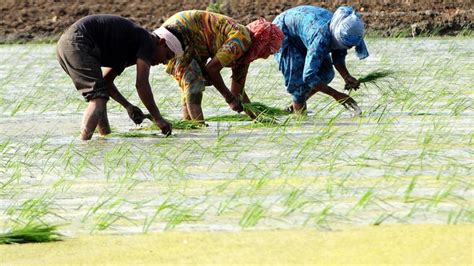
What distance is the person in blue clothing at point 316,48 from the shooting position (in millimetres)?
8016

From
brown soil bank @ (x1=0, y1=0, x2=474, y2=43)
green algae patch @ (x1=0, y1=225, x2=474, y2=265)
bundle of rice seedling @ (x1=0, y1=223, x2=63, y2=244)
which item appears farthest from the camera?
brown soil bank @ (x1=0, y1=0, x2=474, y2=43)

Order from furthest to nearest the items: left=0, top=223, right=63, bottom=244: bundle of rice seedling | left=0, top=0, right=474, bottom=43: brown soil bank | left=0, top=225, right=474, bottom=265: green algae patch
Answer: left=0, top=0, right=474, bottom=43: brown soil bank, left=0, top=223, right=63, bottom=244: bundle of rice seedling, left=0, top=225, right=474, bottom=265: green algae patch

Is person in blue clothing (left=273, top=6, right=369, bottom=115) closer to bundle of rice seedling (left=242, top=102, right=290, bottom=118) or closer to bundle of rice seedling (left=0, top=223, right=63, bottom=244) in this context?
bundle of rice seedling (left=242, top=102, right=290, bottom=118)

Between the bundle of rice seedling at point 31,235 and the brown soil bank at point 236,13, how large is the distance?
14.3 m

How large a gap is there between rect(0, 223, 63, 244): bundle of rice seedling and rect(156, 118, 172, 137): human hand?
9.40ft

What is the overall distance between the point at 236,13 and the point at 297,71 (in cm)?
1335

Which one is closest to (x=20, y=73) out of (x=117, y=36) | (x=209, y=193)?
(x=117, y=36)

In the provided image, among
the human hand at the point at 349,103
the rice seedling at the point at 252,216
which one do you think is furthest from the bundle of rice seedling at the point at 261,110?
the rice seedling at the point at 252,216

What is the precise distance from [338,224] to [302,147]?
6.61 ft

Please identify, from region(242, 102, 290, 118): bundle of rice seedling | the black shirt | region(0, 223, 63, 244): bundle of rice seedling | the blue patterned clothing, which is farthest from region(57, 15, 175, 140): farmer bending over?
region(0, 223, 63, 244): bundle of rice seedling

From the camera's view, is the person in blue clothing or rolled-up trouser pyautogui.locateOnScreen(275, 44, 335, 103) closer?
the person in blue clothing

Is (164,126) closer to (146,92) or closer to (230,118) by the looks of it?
(146,92)

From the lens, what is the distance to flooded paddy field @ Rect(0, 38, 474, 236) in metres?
4.50

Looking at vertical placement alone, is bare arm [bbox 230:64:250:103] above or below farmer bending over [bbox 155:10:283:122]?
below
